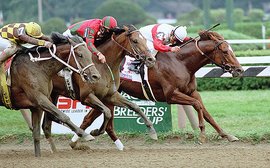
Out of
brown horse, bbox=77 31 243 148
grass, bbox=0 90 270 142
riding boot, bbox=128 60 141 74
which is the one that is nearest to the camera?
brown horse, bbox=77 31 243 148

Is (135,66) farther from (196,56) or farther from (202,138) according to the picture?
(202,138)

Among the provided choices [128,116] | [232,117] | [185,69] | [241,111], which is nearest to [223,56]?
[185,69]

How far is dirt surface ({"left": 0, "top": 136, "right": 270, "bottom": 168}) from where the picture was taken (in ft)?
31.0

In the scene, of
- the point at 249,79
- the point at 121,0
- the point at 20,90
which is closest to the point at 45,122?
the point at 20,90

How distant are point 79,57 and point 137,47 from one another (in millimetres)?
998

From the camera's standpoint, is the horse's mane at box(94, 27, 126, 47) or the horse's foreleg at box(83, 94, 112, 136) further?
the horse's mane at box(94, 27, 126, 47)

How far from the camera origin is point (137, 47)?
1102 centimetres

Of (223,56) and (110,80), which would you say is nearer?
(110,80)

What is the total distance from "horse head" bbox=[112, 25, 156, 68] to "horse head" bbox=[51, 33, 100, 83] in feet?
2.60

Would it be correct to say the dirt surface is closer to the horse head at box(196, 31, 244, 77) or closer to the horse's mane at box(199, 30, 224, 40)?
the horse head at box(196, 31, 244, 77)

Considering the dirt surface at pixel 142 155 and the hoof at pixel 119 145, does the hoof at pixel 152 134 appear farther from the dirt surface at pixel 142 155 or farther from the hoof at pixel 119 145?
the hoof at pixel 119 145

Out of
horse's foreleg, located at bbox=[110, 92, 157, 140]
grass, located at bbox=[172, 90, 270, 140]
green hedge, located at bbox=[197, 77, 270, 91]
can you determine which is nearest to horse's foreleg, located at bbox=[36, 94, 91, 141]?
horse's foreleg, located at bbox=[110, 92, 157, 140]

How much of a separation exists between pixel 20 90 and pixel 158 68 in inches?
87.4

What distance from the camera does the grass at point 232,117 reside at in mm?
12234
